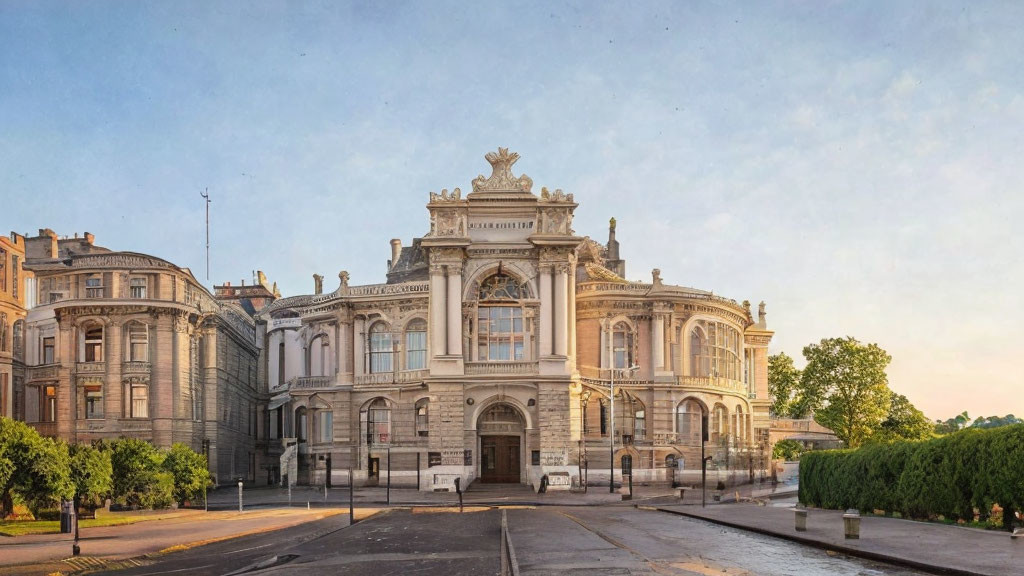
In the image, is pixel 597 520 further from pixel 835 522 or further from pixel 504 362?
pixel 504 362

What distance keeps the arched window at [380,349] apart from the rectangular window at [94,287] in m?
18.4

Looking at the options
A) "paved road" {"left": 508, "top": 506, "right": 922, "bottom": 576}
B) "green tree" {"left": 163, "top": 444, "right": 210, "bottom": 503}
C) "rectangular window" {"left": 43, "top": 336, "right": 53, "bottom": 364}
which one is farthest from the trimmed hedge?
"rectangular window" {"left": 43, "top": 336, "right": 53, "bottom": 364}

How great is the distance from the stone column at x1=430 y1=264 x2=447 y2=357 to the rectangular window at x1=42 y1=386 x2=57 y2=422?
920 inches

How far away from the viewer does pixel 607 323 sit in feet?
242

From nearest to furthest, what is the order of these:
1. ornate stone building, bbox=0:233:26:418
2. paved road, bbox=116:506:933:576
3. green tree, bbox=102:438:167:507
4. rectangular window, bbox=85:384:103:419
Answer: paved road, bbox=116:506:933:576
green tree, bbox=102:438:167:507
ornate stone building, bbox=0:233:26:418
rectangular window, bbox=85:384:103:419

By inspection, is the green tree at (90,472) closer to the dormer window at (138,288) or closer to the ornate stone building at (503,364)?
the ornate stone building at (503,364)

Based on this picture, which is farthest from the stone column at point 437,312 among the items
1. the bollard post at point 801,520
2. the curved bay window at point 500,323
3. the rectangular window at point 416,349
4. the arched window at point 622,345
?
the bollard post at point 801,520

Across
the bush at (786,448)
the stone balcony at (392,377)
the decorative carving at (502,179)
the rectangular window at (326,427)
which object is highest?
the decorative carving at (502,179)

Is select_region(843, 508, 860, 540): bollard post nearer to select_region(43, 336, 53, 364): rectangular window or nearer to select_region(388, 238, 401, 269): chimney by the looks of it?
select_region(43, 336, 53, 364): rectangular window

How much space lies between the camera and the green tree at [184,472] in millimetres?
51812

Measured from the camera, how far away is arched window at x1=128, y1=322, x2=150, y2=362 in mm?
63719

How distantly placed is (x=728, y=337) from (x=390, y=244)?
1337 inches

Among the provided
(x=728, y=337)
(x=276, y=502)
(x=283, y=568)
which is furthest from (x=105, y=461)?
(x=728, y=337)

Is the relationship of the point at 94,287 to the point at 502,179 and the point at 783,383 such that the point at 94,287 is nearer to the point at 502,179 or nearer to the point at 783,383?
the point at 502,179
